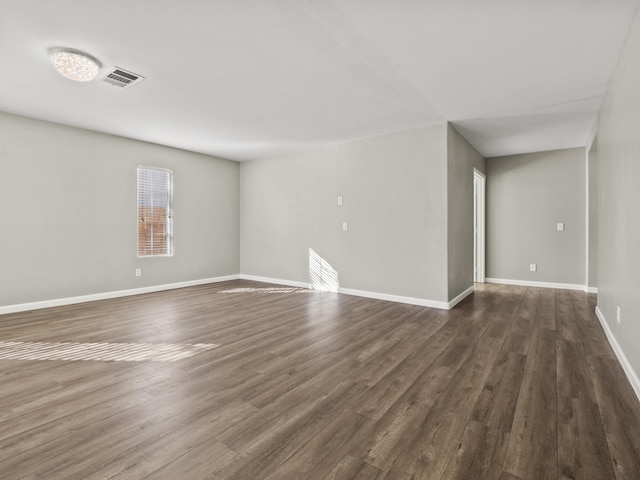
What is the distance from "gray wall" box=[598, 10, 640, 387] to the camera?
220cm

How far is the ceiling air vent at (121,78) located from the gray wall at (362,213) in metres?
3.11

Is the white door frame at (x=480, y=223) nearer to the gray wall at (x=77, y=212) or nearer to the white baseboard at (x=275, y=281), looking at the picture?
the white baseboard at (x=275, y=281)

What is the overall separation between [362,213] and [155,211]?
3529 millimetres

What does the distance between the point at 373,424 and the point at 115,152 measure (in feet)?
17.5

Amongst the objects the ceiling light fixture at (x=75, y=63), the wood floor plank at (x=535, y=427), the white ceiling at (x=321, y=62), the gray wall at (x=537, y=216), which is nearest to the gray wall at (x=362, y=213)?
the white ceiling at (x=321, y=62)

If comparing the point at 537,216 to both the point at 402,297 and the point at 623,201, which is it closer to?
the point at 402,297

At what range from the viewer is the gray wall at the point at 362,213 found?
448 centimetres

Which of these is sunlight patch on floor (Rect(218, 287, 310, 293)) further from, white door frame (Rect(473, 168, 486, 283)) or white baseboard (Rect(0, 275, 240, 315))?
white door frame (Rect(473, 168, 486, 283))

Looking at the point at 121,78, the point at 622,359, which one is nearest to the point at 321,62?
the point at 121,78

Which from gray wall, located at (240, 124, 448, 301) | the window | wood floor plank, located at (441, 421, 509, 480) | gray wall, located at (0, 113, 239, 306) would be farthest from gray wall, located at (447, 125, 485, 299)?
the window

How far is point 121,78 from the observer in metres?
3.11

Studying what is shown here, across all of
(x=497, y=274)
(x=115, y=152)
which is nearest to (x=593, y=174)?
(x=497, y=274)

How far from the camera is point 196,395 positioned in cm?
209

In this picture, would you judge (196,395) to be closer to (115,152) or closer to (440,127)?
(440,127)
